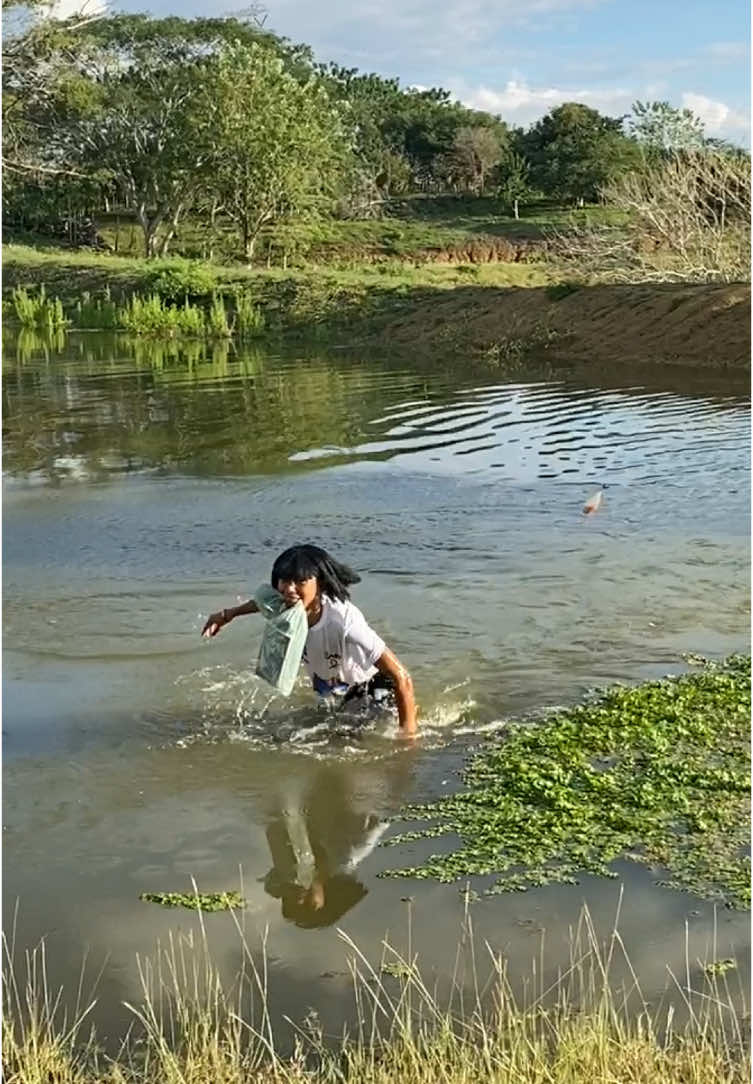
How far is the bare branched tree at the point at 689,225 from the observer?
2417cm

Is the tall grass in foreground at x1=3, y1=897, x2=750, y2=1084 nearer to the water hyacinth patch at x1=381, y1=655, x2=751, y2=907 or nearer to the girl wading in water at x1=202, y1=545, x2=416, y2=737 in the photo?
the water hyacinth patch at x1=381, y1=655, x2=751, y2=907

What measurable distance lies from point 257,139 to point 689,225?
73.9ft

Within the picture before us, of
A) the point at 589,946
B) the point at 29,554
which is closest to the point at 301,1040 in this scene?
the point at 589,946

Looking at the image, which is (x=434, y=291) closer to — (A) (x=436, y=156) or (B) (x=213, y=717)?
(B) (x=213, y=717)

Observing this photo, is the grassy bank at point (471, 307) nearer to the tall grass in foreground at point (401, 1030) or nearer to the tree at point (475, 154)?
the tall grass in foreground at point (401, 1030)

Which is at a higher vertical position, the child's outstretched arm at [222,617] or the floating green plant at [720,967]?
the child's outstretched arm at [222,617]

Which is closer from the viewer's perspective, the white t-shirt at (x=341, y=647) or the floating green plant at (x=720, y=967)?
the floating green plant at (x=720, y=967)

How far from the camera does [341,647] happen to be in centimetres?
560

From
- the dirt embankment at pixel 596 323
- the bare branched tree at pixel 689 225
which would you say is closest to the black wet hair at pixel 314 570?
the dirt embankment at pixel 596 323

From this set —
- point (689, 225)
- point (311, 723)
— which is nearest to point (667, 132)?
point (689, 225)

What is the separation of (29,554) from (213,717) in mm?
4288

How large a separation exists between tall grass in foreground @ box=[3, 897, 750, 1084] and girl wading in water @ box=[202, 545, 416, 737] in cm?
161

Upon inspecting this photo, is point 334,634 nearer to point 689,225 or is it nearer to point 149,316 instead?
point 689,225

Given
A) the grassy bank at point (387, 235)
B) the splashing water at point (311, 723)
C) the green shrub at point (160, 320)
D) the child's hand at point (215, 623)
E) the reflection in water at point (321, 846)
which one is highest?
the grassy bank at point (387, 235)
